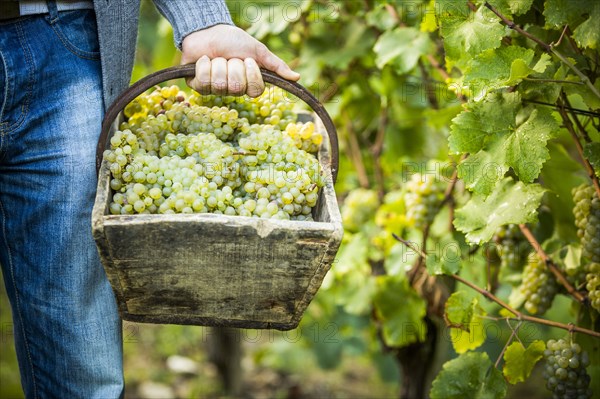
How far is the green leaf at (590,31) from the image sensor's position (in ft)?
3.98

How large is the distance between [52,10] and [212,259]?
0.58 m

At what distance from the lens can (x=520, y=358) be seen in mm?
1519

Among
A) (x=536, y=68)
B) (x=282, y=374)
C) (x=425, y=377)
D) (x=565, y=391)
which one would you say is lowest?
(x=282, y=374)

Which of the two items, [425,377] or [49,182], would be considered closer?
[49,182]

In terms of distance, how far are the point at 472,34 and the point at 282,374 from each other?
9.02ft

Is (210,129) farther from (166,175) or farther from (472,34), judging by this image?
(472,34)

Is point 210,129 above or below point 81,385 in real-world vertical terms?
above

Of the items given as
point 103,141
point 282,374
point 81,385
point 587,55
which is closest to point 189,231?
point 103,141

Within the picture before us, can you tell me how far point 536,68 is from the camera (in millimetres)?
1247

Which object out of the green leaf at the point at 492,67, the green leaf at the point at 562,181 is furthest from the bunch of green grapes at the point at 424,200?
the green leaf at the point at 492,67

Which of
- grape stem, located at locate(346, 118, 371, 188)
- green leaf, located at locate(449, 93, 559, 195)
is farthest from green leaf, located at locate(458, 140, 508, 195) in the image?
grape stem, located at locate(346, 118, 371, 188)

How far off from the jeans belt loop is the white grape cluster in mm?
247

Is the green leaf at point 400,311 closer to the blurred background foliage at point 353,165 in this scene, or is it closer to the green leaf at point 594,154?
→ the blurred background foliage at point 353,165

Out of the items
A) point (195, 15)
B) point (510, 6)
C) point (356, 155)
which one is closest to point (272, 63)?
point (195, 15)
